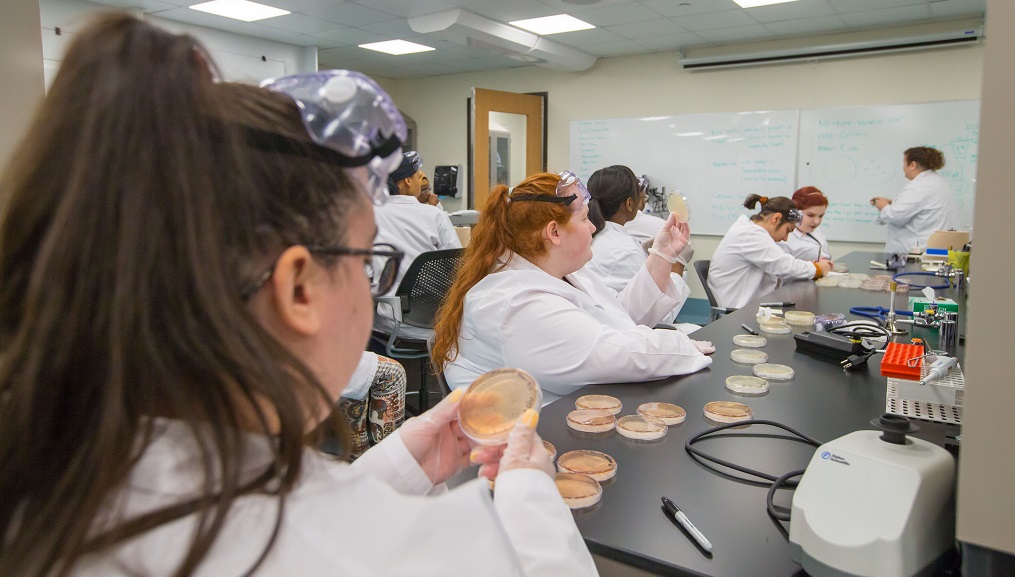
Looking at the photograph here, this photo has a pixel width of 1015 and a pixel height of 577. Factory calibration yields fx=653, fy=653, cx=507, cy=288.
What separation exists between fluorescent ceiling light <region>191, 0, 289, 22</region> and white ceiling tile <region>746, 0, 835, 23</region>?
12.6 feet

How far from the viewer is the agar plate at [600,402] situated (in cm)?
141

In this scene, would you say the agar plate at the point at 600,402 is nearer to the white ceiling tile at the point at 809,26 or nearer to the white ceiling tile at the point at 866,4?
the white ceiling tile at the point at 866,4

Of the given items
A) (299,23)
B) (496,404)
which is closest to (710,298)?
(496,404)

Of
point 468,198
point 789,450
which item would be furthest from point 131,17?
point 468,198

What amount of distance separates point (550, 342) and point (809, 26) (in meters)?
5.32

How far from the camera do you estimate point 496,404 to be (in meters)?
0.98

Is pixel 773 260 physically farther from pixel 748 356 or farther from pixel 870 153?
pixel 870 153

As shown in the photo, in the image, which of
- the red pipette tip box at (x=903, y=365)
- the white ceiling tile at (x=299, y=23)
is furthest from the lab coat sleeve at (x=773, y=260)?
the white ceiling tile at (x=299, y=23)

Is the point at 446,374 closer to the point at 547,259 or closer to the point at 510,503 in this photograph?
the point at 547,259

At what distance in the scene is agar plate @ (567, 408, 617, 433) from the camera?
4.24 feet

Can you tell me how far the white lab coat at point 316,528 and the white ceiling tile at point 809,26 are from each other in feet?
19.6

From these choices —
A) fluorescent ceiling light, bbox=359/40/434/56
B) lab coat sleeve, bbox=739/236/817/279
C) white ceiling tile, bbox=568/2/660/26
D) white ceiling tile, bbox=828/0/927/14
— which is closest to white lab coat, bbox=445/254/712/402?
lab coat sleeve, bbox=739/236/817/279

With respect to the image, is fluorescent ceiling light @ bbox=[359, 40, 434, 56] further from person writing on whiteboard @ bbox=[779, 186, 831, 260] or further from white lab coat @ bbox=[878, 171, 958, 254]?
white lab coat @ bbox=[878, 171, 958, 254]

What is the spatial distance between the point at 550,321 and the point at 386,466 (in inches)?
31.6
